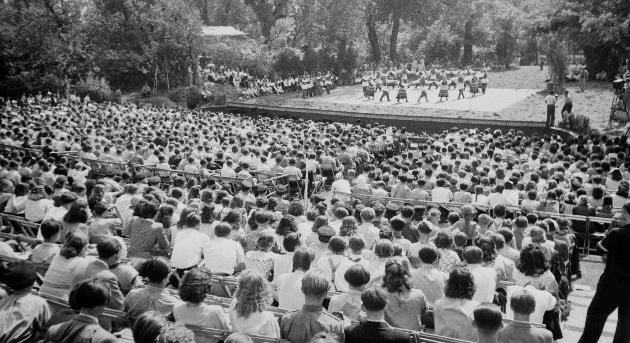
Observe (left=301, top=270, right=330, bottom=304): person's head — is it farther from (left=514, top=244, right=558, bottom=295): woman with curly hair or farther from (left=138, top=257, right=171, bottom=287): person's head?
(left=514, top=244, right=558, bottom=295): woman with curly hair

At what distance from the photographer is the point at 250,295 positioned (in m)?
4.57

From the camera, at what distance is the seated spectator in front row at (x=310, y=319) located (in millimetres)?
4461

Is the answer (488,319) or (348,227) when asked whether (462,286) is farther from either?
(348,227)

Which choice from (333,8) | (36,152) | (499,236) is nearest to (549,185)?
(499,236)

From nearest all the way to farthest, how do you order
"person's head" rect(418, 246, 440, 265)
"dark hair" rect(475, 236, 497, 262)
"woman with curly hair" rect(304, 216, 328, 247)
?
"person's head" rect(418, 246, 440, 265) < "dark hair" rect(475, 236, 497, 262) < "woman with curly hair" rect(304, 216, 328, 247)

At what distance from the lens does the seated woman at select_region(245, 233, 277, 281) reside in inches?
248

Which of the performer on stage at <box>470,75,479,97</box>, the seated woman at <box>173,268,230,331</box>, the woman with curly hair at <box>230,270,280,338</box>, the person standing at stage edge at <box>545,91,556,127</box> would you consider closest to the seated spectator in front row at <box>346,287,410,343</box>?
the woman with curly hair at <box>230,270,280,338</box>

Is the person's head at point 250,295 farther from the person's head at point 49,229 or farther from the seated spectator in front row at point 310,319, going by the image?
the person's head at point 49,229

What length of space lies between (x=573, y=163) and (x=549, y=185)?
339 centimetres

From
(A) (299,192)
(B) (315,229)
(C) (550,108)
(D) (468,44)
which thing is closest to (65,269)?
(B) (315,229)

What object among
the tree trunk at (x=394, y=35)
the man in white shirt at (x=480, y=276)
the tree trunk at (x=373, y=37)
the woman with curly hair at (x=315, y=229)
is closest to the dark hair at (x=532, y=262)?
the man in white shirt at (x=480, y=276)

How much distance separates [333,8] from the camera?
132 feet

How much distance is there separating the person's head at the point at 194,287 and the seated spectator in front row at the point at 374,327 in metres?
1.22

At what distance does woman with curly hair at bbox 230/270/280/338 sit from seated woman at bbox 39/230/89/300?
1.77 m
